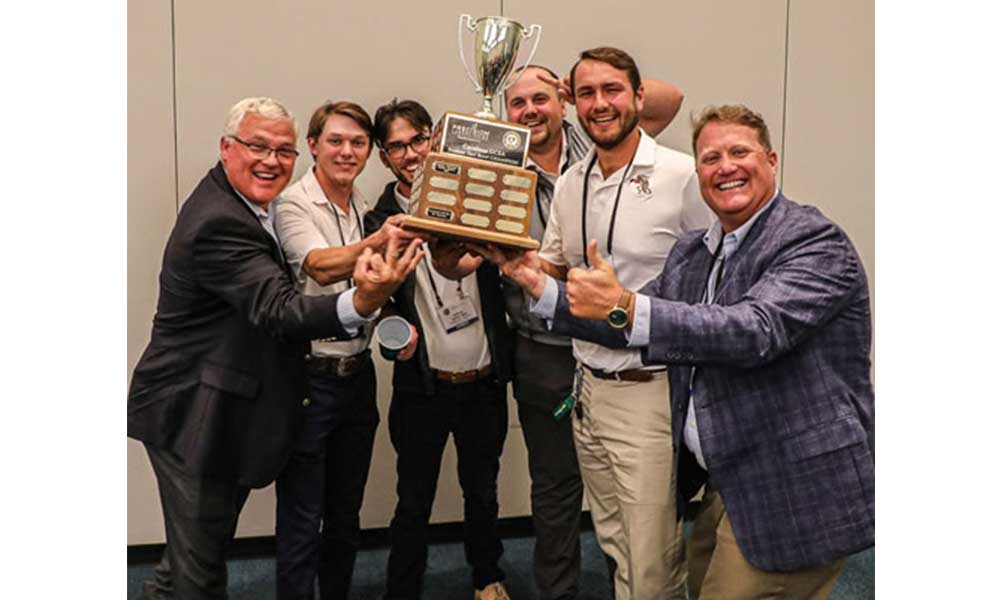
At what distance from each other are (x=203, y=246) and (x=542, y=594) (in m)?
1.48

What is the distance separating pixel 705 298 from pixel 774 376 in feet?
0.91

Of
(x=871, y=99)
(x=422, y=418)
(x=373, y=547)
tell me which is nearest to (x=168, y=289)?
(x=422, y=418)

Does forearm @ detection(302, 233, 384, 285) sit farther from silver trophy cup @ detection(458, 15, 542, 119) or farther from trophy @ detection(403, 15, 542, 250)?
silver trophy cup @ detection(458, 15, 542, 119)

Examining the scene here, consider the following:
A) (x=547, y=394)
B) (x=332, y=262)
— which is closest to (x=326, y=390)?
(x=332, y=262)

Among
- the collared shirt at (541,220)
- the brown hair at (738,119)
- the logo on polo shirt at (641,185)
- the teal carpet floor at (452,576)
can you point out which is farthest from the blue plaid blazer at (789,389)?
the teal carpet floor at (452,576)

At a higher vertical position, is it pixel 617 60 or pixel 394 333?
pixel 617 60

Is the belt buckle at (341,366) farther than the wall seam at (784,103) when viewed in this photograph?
No

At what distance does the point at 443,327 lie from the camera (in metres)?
2.72

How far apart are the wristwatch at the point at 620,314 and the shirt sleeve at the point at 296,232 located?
Answer: 1.06m

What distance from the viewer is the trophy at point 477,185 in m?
2.01

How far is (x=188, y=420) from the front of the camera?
84.8 inches

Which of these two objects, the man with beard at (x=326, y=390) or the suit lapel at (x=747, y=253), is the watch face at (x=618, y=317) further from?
the man with beard at (x=326, y=390)

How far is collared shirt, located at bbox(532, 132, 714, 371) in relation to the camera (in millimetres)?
2271

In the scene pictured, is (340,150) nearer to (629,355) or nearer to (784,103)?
(629,355)
